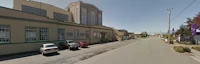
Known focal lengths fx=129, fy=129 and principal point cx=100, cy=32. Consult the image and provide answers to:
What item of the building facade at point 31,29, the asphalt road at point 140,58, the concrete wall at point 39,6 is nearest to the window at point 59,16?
the concrete wall at point 39,6

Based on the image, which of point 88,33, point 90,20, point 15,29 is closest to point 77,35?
point 88,33

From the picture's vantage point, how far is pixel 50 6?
33281 mm

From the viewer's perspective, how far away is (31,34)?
17.0m

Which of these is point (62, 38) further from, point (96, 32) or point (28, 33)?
point (96, 32)

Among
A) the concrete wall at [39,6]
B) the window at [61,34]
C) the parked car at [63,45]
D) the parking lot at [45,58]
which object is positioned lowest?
the parking lot at [45,58]

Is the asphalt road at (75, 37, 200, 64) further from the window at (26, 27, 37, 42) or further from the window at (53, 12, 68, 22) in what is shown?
the window at (53, 12, 68, 22)

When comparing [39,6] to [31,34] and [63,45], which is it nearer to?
[63,45]

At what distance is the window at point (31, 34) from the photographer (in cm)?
1650

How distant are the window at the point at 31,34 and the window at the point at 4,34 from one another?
2.35 metres

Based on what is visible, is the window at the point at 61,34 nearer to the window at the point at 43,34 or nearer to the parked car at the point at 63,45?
the parked car at the point at 63,45

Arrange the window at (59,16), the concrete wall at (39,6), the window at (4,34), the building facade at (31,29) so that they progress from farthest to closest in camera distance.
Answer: the window at (59,16) → the concrete wall at (39,6) → the building facade at (31,29) → the window at (4,34)

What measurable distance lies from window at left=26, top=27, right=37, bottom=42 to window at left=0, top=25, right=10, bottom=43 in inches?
92.4

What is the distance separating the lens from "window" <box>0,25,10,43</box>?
13.8 m

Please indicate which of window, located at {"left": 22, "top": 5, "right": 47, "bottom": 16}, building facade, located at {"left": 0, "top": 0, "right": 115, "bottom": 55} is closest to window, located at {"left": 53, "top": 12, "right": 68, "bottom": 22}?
building facade, located at {"left": 0, "top": 0, "right": 115, "bottom": 55}
